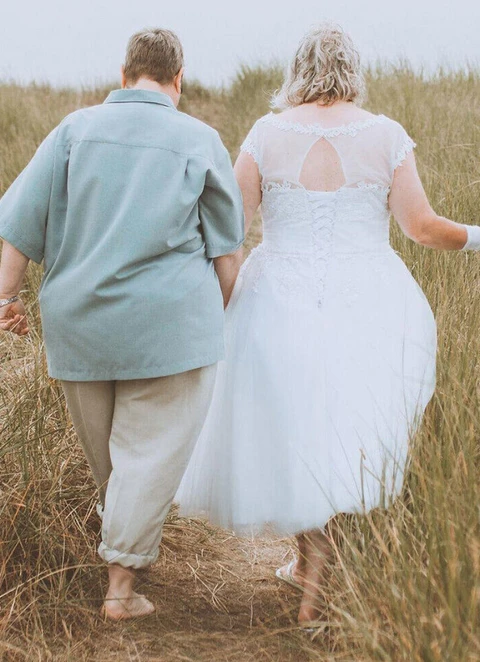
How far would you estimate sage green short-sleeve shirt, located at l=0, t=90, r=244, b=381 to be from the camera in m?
2.94

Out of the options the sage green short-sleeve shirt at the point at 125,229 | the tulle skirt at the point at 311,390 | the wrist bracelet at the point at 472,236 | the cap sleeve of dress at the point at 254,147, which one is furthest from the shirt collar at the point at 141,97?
the wrist bracelet at the point at 472,236

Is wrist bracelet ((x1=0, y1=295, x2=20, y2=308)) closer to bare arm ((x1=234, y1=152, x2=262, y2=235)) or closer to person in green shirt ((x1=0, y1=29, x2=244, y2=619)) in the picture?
person in green shirt ((x1=0, y1=29, x2=244, y2=619))

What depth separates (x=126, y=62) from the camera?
3105mm

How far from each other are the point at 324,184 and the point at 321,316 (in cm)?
46

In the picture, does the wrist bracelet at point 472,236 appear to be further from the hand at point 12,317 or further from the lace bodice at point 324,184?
the hand at point 12,317

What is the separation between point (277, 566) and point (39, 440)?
114cm

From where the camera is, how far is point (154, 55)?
3047 mm

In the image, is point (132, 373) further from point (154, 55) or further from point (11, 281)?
point (154, 55)

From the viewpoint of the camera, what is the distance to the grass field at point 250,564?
2.28 metres

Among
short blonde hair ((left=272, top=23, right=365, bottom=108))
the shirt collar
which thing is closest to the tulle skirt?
short blonde hair ((left=272, top=23, right=365, bottom=108))

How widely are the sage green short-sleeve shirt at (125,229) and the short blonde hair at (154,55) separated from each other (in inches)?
3.1

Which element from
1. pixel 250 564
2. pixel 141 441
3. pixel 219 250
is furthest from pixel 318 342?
pixel 250 564

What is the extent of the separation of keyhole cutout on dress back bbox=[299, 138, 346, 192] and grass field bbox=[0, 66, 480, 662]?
74 cm

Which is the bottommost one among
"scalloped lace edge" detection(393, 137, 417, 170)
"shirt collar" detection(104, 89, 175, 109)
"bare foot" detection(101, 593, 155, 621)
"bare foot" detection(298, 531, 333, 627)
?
"bare foot" detection(101, 593, 155, 621)
